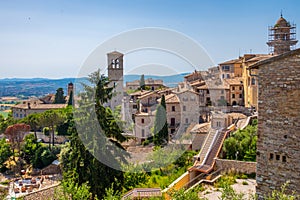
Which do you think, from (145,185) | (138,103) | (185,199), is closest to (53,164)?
(138,103)

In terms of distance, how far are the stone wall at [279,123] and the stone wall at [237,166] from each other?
20.0 feet

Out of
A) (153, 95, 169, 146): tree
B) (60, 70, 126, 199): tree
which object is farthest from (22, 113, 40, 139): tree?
(60, 70, 126, 199): tree

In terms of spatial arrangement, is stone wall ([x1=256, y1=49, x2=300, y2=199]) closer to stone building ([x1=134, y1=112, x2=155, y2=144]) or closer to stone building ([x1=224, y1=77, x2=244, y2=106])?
stone building ([x1=134, y1=112, x2=155, y2=144])

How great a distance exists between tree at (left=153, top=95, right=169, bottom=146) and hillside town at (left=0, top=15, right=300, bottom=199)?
7 cm

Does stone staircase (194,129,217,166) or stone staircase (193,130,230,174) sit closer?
stone staircase (193,130,230,174)

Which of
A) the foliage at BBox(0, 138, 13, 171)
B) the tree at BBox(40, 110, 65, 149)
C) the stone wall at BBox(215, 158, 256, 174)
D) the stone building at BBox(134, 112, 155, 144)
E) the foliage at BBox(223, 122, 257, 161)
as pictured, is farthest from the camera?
the tree at BBox(40, 110, 65, 149)

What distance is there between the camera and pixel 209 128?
1798 cm

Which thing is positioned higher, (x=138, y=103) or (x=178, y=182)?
(x=138, y=103)

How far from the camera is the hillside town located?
5.31 metres

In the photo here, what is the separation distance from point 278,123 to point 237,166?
693 cm

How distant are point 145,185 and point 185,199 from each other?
6.82 metres

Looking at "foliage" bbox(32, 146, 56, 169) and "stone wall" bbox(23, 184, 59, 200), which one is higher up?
"stone wall" bbox(23, 184, 59, 200)

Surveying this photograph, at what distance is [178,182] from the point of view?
11570 mm

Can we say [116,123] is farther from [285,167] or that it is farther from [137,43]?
[285,167]
